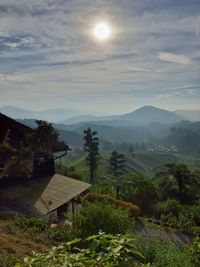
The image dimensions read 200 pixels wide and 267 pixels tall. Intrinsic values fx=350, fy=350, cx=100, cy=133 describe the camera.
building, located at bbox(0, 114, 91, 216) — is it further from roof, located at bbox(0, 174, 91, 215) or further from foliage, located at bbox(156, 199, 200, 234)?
foliage, located at bbox(156, 199, 200, 234)

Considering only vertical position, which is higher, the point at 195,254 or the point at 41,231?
the point at 195,254

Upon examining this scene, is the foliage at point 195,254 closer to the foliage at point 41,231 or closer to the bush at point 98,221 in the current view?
the bush at point 98,221

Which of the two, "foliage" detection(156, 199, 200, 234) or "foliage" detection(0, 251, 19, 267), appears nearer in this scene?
"foliage" detection(0, 251, 19, 267)

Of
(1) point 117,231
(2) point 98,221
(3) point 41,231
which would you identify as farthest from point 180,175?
(3) point 41,231

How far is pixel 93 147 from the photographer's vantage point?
248ft

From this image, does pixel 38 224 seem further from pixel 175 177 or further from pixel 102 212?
pixel 175 177

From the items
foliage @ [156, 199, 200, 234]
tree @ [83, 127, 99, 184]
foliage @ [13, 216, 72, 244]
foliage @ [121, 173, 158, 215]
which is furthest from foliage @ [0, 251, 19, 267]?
tree @ [83, 127, 99, 184]

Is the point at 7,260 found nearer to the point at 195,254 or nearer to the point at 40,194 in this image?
the point at 195,254

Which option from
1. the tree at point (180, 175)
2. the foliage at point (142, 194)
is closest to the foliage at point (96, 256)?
the foliage at point (142, 194)

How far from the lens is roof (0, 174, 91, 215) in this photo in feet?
63.7

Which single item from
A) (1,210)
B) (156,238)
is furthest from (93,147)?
(1,210)

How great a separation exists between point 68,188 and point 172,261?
1412 cm

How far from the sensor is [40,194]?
71.7ft

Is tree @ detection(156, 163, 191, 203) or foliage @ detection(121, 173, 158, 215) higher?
tree @ detection(156, 163, 191, 203)
